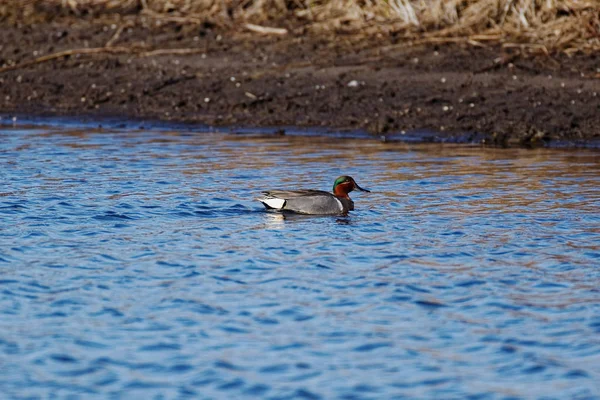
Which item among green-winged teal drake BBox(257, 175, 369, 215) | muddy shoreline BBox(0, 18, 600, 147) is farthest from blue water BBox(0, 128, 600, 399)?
muddy shoreline BBox(0, 18, 600, 147)

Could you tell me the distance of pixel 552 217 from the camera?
34.0ft

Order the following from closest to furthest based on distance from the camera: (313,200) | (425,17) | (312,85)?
(313,200)
(312,85)
(425,17)

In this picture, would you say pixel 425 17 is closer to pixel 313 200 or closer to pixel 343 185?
pixel 343 185

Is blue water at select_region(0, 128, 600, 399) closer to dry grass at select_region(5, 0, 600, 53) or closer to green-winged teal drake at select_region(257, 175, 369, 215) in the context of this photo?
green-winged teal drake at select_region(257, 175, 369, 215)

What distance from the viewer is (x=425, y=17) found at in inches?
698

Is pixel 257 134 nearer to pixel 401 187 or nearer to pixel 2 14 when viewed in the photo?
pixel 401 187

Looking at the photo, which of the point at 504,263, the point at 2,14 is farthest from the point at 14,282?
the point at 2,14

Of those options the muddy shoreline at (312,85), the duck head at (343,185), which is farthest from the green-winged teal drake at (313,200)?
the muddy shoreline at (312,85)

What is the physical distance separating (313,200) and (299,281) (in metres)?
2.70

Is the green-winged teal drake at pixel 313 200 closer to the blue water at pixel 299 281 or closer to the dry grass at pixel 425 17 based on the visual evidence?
the blue water at pixel 299 281

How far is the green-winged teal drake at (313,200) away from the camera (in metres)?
10.7

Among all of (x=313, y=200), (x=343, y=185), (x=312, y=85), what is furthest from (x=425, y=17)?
(x=313, y=200)

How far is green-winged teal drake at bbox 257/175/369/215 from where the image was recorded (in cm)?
1070

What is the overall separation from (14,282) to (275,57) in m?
10.1
